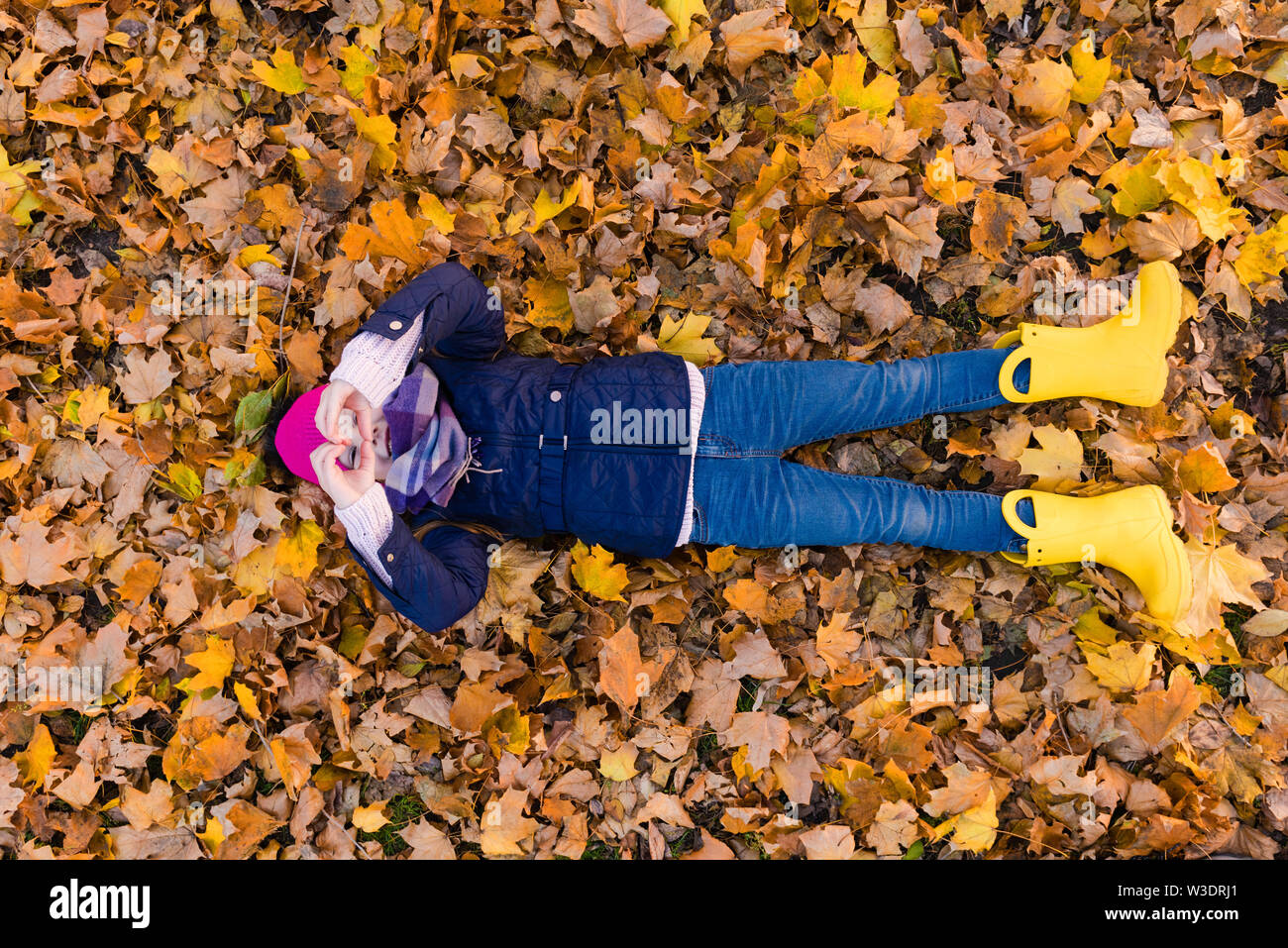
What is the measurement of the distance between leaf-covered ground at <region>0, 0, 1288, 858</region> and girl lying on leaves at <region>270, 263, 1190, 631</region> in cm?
19

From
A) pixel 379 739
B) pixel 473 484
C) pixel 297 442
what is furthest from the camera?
pixel 379 739

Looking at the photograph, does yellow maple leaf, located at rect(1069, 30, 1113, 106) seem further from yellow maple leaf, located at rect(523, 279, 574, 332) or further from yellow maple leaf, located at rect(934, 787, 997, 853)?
yellow maple leaf, located at rect(934, 787, 997, 853)

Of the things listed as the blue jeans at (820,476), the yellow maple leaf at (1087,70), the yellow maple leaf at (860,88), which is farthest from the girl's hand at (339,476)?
the yellow maple leaf at (1087,70)

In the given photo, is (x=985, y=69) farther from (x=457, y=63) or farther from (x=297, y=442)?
(x=297, y=442)

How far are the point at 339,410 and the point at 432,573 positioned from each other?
1.87ft

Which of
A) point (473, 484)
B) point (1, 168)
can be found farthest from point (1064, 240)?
point (1, 168)

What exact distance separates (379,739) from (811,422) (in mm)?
1943

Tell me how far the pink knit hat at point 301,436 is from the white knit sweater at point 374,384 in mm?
180

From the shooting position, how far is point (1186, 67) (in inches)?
112

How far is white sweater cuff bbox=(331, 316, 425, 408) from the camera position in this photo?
2281 millimetres

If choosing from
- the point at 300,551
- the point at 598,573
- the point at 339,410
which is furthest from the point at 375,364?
the point at 598,573

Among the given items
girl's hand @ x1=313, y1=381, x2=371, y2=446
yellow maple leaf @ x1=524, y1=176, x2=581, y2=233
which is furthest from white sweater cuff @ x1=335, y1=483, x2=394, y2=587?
yellow maple leaf @ x1=524, y1=176, x2=581, y2=233

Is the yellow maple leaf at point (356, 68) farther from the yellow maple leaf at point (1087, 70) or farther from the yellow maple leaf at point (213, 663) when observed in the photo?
the yellow maple leaf at point (1087, 70)

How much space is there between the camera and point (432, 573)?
2410mm
